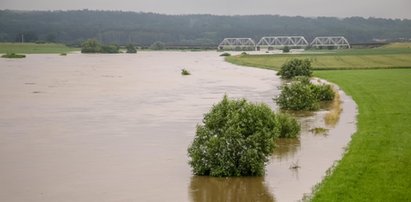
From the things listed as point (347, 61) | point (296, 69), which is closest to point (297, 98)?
point (296, 69)

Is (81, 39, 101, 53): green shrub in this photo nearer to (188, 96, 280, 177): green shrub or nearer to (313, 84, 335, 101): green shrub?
(313, 84, 335, 101): green shrub

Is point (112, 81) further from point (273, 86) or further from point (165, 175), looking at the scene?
point (165, 175)

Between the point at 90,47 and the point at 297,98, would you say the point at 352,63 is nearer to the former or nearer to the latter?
the point at 297,98

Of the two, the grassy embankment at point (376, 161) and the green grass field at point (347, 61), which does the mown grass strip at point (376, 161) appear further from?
the green grass field at point (347, 61)

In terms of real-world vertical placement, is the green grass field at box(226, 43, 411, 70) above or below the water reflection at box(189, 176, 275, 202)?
below

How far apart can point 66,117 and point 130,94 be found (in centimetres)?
1679

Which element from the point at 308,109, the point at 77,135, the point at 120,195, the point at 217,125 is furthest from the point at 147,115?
the point at 120,195

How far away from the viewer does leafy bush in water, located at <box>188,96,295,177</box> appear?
19547mm

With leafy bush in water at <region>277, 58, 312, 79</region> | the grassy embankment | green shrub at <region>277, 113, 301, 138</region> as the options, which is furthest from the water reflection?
leafy bush in water at <region>277, 58, 312, 79</region>


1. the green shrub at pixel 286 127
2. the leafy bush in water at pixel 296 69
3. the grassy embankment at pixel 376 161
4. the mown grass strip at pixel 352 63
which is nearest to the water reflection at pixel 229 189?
the grassy embankment at pixel 376 161

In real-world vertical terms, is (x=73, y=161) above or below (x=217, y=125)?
below

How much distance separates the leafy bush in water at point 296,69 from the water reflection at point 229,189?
53.5m

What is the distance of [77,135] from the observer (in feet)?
93.5

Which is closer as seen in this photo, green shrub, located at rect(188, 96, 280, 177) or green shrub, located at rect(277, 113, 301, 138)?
green shrub, located at rect(188, 96, 280, 177)
